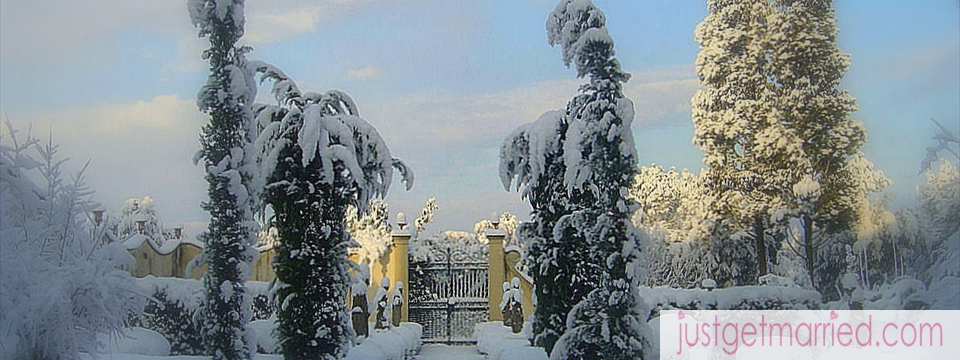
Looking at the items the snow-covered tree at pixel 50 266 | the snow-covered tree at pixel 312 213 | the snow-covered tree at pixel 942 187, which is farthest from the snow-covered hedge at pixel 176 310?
the snow-covered tree at pixel 942 187

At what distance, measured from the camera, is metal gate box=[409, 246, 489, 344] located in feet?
24.7

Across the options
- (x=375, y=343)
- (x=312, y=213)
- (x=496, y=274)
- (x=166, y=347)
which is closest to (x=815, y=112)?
(x=496, y=274)

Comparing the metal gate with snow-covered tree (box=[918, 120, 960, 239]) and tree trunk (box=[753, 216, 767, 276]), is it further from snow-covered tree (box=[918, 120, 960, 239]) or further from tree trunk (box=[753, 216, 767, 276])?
snow-covered tree (box=[918, 120, 960, 239])

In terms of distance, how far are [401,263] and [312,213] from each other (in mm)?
2194

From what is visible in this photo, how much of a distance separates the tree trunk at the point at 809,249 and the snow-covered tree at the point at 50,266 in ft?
16.0

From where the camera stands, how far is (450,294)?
7.57m

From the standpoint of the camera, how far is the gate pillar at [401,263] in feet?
23.2

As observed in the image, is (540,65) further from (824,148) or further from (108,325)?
(108,325)

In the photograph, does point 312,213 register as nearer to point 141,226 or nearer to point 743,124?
point 141,226

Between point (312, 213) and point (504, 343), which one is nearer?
point (312, 213)

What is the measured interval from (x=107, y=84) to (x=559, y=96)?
321 centimetres

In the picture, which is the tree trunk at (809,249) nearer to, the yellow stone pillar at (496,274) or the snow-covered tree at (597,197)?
the snow-covered tree at (597,197)

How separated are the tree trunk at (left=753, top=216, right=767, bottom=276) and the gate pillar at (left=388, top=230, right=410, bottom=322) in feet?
9.46

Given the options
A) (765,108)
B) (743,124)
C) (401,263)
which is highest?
(765,108)
